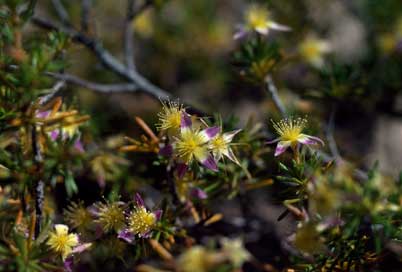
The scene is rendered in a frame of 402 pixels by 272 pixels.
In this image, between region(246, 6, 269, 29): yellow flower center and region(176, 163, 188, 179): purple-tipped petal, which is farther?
region(246, 6, 269, 29): yellow flower center

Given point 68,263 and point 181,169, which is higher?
point 181,169

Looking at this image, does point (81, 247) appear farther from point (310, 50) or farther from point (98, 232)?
point (310, 50)

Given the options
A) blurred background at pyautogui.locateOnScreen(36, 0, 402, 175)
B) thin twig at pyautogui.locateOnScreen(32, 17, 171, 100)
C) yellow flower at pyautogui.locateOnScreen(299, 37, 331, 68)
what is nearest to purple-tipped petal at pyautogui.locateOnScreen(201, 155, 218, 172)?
thin twig at pyautogui.locateOnScreen(32, 17, 171, 100)

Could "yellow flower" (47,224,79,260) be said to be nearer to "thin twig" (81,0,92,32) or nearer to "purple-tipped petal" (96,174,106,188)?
"purple-tipped petal" (96,174,106,188)

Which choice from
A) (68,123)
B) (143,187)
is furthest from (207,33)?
(68,123)

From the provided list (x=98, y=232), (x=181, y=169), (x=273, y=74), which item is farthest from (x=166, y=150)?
(x=273, y=74)

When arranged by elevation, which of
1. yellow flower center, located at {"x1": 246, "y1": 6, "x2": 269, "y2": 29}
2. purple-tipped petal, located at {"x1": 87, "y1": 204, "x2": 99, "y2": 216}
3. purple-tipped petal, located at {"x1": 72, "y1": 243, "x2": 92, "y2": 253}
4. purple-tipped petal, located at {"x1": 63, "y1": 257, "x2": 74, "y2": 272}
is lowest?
Answer: purple-tipped petal, located at {"x1": 63, "y1": 257, "x2": 74, "y2": 272}

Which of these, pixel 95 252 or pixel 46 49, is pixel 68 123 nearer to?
pixel 46 49
